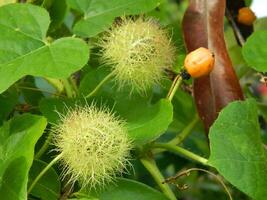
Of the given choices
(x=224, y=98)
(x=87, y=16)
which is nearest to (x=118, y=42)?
(x=87, y=16)

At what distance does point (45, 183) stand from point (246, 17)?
691 millimetres

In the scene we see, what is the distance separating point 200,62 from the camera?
128 cm

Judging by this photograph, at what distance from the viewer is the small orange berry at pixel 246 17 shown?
1605 millimetres

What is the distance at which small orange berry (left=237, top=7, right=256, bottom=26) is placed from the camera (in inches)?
63.2

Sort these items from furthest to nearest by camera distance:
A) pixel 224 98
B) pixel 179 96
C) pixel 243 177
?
pixel 179 96
pixel 224 98
pixel 243 177

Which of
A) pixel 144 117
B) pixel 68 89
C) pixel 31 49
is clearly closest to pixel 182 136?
pixel 144 117

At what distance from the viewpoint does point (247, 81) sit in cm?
182

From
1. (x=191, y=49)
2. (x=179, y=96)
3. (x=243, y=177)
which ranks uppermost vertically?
(x=191, y=49)

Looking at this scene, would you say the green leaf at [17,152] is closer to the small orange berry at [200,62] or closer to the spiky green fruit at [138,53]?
the spiky green fruit at [138,53]

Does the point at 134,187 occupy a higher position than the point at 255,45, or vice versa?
the point at 255,45

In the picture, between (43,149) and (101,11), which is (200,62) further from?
(43,149)

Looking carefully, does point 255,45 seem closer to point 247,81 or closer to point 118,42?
point 118,42

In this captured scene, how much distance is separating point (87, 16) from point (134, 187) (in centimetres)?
43


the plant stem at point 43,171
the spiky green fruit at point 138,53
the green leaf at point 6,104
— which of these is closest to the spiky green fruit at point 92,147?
the plant stem at point 43,171
